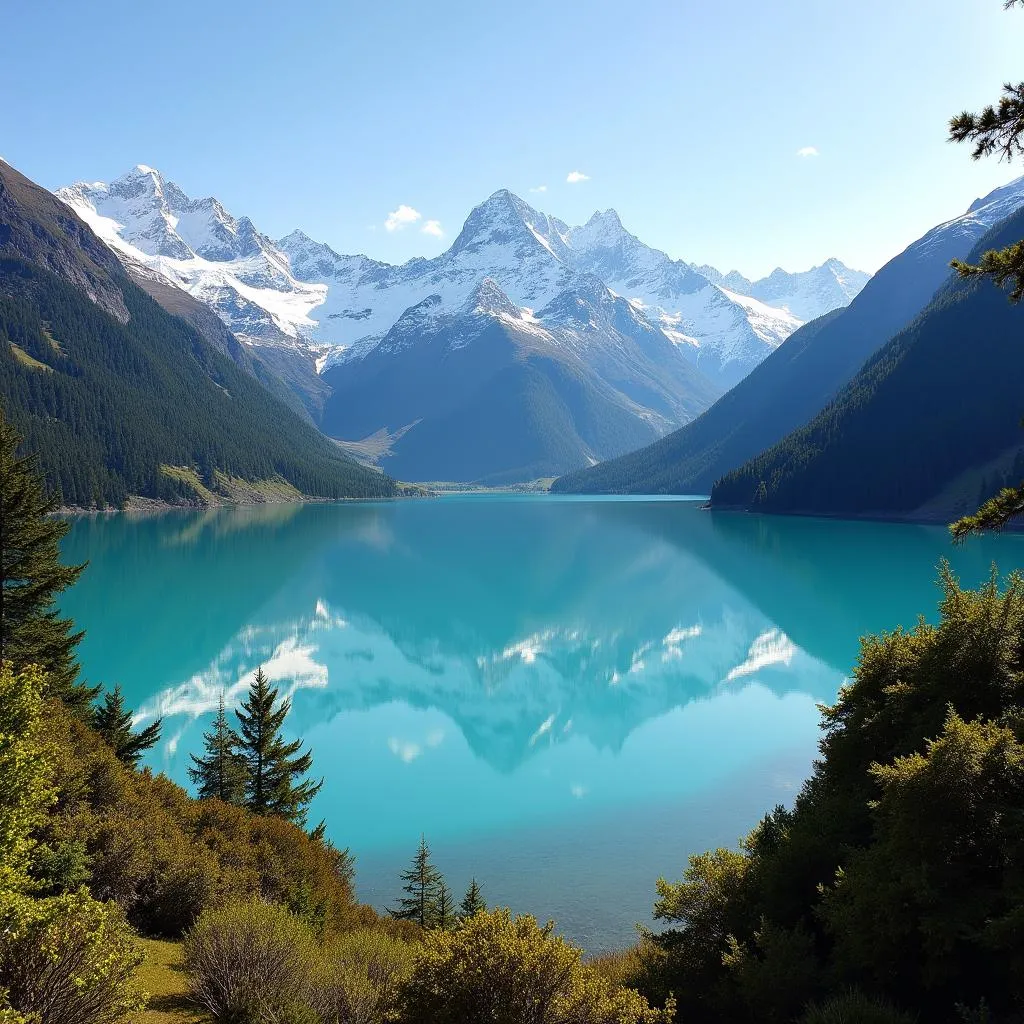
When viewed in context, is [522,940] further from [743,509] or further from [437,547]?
[743,509]

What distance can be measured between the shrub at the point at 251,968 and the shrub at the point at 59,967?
6.26 ft

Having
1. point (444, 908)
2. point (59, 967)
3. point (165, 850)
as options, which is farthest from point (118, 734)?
point (59, 967)

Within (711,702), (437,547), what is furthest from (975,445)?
(711,702)

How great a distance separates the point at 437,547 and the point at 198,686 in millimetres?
78386

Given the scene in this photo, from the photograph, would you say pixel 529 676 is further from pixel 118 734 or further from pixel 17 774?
pixel 17 774

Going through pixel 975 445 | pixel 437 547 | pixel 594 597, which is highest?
pixel 975 445

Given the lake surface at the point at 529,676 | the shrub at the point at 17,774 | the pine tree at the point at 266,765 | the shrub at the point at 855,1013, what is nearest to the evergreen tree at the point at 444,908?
the lake surface at the point at 529,676

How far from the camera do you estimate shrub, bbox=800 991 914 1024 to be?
927 centimetres

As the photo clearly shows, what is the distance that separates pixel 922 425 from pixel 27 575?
18152cm

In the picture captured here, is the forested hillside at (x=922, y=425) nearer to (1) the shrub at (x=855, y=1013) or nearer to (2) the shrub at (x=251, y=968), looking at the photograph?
(1) the shrub at (x=855, y=1013)

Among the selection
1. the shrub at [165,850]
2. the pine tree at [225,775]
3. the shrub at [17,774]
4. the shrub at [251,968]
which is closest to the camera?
the shrub at [17,774]

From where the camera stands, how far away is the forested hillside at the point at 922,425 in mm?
155875

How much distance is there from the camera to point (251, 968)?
11164 mm

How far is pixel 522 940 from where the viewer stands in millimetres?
9492
